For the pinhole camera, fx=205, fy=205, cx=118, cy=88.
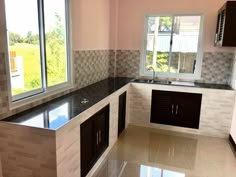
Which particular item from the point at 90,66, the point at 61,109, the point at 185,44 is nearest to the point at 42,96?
the point at 61,109

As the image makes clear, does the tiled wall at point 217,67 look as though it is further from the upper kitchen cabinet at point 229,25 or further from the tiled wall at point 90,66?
the tiled wall at point 90,66

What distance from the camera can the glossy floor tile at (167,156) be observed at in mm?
2729

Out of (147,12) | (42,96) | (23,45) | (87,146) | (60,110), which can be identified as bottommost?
(87,146)

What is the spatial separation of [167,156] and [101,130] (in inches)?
44.3

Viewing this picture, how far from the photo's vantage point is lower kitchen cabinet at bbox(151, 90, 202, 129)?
388 centimetres

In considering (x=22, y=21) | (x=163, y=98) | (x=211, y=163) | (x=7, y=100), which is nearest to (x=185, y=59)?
(x=163, y=98)

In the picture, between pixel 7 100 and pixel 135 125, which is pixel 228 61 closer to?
pixel 135 125

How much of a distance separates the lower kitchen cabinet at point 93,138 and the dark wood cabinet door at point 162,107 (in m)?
1.40

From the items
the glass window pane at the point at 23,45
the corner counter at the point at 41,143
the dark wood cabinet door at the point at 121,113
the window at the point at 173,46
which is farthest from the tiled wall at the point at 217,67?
the glass window pane at the point at 23,45

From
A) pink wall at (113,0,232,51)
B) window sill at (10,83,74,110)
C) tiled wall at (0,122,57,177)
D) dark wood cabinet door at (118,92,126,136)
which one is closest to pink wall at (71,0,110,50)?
pink wall at (113,0,232,51)

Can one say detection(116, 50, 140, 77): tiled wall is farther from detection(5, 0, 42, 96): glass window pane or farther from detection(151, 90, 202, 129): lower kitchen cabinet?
detection(5, 0, 42, 96): glass window pane

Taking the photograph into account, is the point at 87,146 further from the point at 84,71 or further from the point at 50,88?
the point at 84,71

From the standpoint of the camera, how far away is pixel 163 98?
404 centimetres

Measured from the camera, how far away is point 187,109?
12.9 ft
